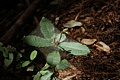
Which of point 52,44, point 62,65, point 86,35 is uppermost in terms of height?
point 52,44

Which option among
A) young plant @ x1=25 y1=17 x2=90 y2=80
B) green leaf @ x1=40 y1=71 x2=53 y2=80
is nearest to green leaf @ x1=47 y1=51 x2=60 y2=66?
young plant @ x1=25 y1=17 x2=90 y2=80

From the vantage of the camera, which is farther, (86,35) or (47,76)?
(86,35)

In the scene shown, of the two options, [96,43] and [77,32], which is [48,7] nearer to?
[77,32]

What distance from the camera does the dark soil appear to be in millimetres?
1734

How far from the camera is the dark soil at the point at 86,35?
173 cm

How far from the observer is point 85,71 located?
174 centimetres

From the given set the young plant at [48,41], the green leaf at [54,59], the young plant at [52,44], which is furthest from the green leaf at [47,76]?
the young plant at [48,41]

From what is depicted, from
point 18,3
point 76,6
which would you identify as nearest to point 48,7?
point 76,6

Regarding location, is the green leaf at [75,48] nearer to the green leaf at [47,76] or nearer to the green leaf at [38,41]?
the green leaf at [38,41]

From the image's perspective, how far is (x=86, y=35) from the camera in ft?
6.59

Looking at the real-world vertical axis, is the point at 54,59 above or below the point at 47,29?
below

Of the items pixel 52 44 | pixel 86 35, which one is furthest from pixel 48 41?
pixel 86 35

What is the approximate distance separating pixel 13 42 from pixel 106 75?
3.65ft

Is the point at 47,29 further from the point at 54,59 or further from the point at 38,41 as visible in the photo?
the point at 54,59
